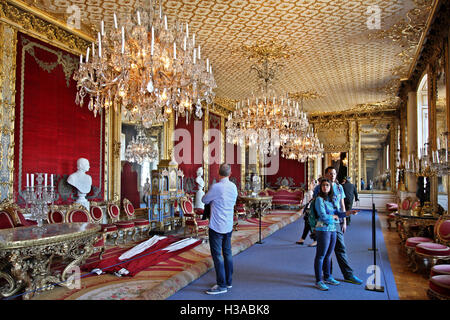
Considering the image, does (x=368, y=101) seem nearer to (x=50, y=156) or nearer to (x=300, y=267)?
(x=300, y=267)

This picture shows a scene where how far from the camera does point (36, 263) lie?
10.7 feet

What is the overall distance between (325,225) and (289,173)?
1084 cm

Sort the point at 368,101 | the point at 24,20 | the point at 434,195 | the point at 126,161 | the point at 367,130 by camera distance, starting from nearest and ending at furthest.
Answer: the point at 24,20 < the point at 434,195 < the point at 126,161 < the point at 368,101 < the point at 367,130

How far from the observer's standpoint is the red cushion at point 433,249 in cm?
370

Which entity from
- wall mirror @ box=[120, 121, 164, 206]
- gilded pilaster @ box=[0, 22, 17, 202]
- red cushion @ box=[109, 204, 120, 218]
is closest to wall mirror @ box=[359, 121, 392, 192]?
wall mirror @ box=[120, 121, 164, 206]

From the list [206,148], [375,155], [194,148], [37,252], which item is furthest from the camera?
[375,155]

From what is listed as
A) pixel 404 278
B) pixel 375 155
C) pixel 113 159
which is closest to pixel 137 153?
pixel 113 159

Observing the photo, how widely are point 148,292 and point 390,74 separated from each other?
8.23 m

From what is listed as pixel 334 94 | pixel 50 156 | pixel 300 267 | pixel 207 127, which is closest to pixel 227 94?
pixel 207 127

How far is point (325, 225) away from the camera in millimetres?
3383

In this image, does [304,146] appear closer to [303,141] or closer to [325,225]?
[303,141]

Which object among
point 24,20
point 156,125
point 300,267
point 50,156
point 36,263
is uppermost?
point 24,20

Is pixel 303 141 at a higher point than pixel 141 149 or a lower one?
higher

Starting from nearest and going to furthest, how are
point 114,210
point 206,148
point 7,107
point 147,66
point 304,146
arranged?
point 147,66, point 7,107, point 114,210, point 304,146, point 206,148
